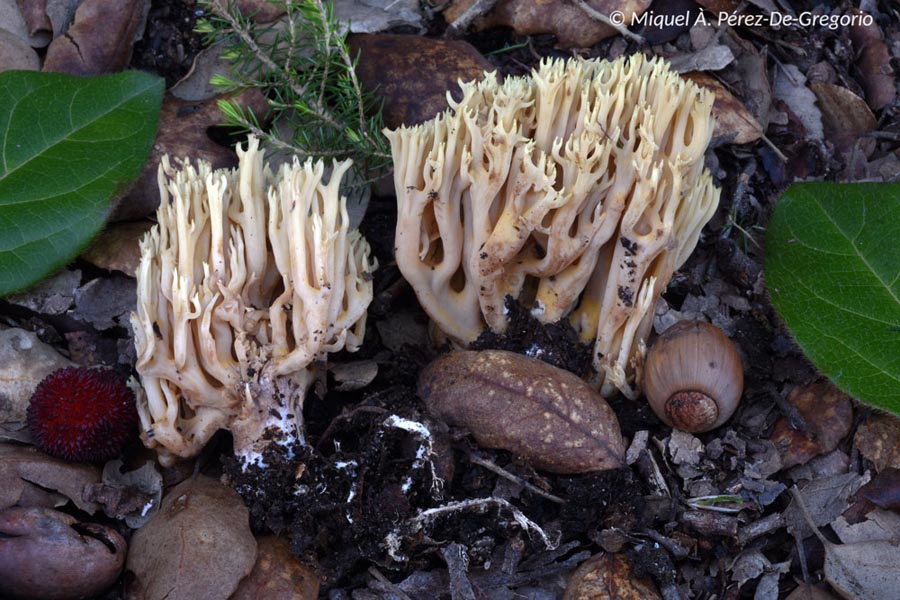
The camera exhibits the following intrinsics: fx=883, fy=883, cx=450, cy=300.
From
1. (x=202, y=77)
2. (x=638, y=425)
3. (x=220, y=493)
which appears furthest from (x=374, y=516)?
(x=202, y=77)

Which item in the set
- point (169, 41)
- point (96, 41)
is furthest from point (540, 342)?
point (96, 41)

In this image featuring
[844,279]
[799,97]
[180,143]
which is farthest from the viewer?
[799,97]

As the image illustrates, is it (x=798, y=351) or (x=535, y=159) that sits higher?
(x=535, y=159)

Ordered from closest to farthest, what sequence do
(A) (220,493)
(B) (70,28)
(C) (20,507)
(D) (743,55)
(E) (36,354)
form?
(C) (20,507)
(A) (220,493)
(E) (36,354)
(B) (70,28)
(D) (743,55)

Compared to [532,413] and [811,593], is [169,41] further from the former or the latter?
[811,593]

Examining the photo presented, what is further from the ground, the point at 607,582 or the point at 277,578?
the point at 607,582

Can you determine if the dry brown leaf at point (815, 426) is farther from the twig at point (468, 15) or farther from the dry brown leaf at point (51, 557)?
the dry brown leaf at point (51, 557)

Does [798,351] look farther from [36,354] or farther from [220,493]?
[36,354]
